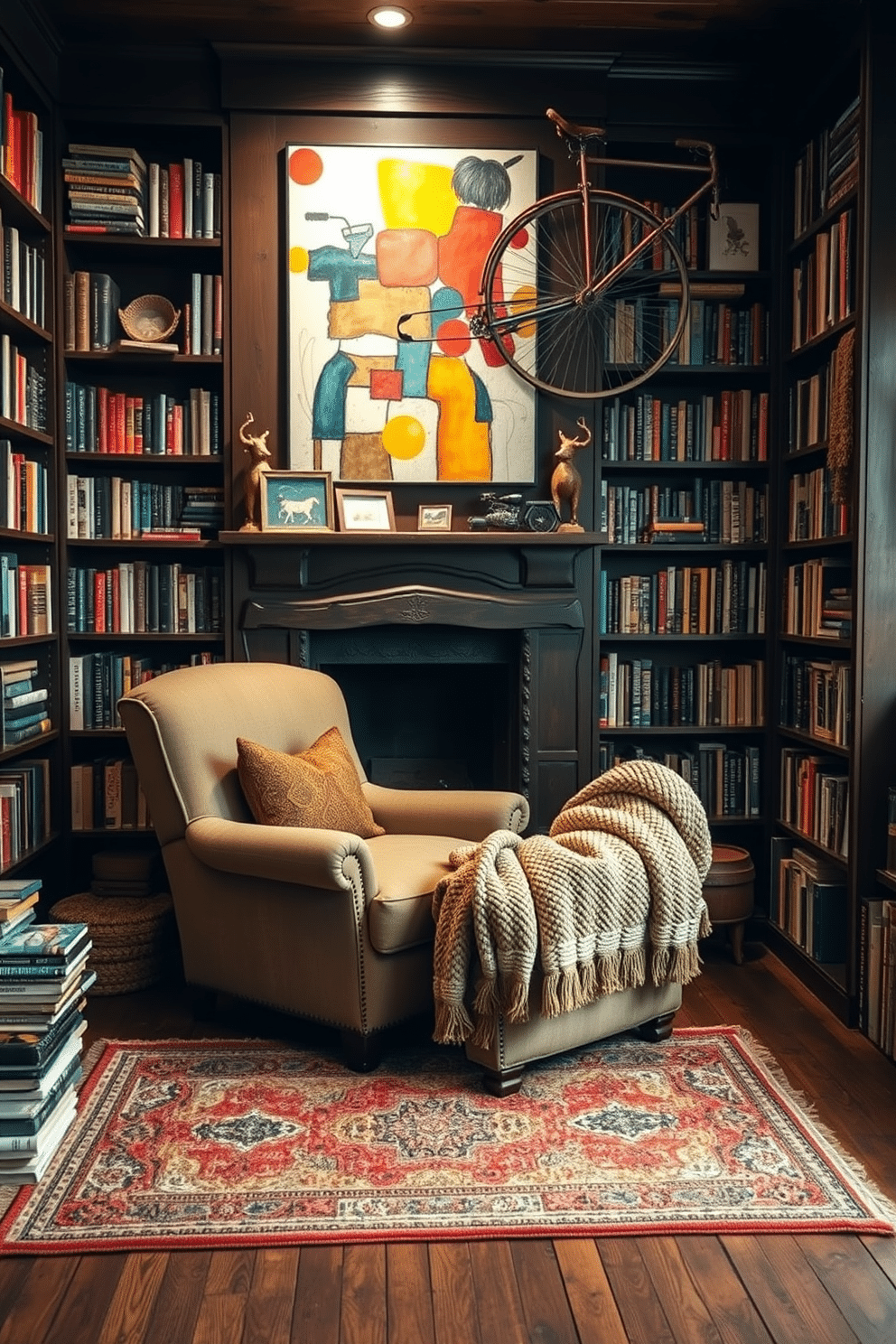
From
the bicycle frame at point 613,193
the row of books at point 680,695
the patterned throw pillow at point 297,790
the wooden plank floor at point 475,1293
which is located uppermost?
the bicycle frame at point 613,193

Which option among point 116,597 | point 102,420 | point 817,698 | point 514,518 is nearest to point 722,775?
point 817,698

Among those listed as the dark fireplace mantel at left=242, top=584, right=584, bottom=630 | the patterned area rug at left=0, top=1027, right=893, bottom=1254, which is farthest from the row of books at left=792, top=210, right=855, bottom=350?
the patterned area rug at left=0, top=1027, right=893, bottom=1254

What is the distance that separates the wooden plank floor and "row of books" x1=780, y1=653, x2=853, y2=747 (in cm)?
161

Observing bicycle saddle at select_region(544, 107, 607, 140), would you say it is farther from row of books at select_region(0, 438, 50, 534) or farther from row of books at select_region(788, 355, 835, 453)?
row of books at select_region(0, 438, 50, 534)

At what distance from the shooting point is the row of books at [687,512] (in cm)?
425

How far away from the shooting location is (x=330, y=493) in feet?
13.1

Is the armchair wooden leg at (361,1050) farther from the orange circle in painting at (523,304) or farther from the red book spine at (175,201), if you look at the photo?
the red book spine at (175,201)

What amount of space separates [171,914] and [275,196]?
2.38 meters

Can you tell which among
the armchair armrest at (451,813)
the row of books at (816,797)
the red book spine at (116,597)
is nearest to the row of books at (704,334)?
the row of books at (816,797)

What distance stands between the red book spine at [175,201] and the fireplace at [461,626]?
1106mm

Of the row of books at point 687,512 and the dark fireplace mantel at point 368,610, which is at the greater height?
the row of books at point 687,512

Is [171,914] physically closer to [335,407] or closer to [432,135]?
[335,407]

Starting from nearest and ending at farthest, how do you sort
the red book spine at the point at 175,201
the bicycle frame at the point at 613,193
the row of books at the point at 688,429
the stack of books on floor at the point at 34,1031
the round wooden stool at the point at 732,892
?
the stack of books on floor at the point at 34,1031, the bicycle frame at the point at 613,193, the round wooden stool at the point at 732,892, the red book spine at the point at 175,201, the row of books at the point at 688,429

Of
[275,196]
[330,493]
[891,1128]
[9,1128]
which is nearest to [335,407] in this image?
[330,493]
